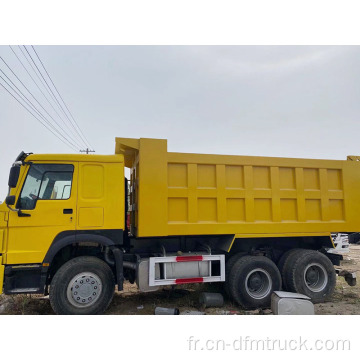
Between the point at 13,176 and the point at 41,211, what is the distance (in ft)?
2.25

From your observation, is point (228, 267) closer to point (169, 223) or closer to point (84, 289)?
point (169, 223)

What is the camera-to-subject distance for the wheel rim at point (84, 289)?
14.7 ft

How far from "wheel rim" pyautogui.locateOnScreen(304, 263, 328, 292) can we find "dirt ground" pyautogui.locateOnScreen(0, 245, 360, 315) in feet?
1.10

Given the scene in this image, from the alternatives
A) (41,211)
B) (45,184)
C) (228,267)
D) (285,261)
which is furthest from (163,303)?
(45,184)

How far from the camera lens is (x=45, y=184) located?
15.2ft

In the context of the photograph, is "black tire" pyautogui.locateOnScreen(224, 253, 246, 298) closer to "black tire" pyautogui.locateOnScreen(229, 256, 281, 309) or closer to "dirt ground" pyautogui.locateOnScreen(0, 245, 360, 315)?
"black tire" pyautogui.locateOnScreen(229, 256, 281, 309)

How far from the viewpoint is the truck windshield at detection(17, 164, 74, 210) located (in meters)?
4.53

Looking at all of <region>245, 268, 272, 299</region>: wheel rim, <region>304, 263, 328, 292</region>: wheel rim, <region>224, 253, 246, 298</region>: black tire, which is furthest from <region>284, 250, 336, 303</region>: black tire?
<region>224, 253, 246, 298</region>: black tire

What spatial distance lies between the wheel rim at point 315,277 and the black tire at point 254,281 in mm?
730

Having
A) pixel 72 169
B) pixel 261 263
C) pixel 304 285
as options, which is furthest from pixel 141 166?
pixel 304 285

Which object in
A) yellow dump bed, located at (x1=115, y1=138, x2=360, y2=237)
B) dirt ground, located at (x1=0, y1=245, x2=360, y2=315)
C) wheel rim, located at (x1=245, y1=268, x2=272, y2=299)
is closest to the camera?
yellow dump bed, located at (x1=115, y1=138, x2=360, y2=237)

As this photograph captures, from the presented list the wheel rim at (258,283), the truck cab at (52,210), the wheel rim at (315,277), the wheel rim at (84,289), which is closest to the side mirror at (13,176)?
the truck cab at (52,210)

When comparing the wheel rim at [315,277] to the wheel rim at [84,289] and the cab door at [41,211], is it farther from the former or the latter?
the cab door at [41,211]

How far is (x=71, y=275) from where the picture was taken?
449 centimetres
